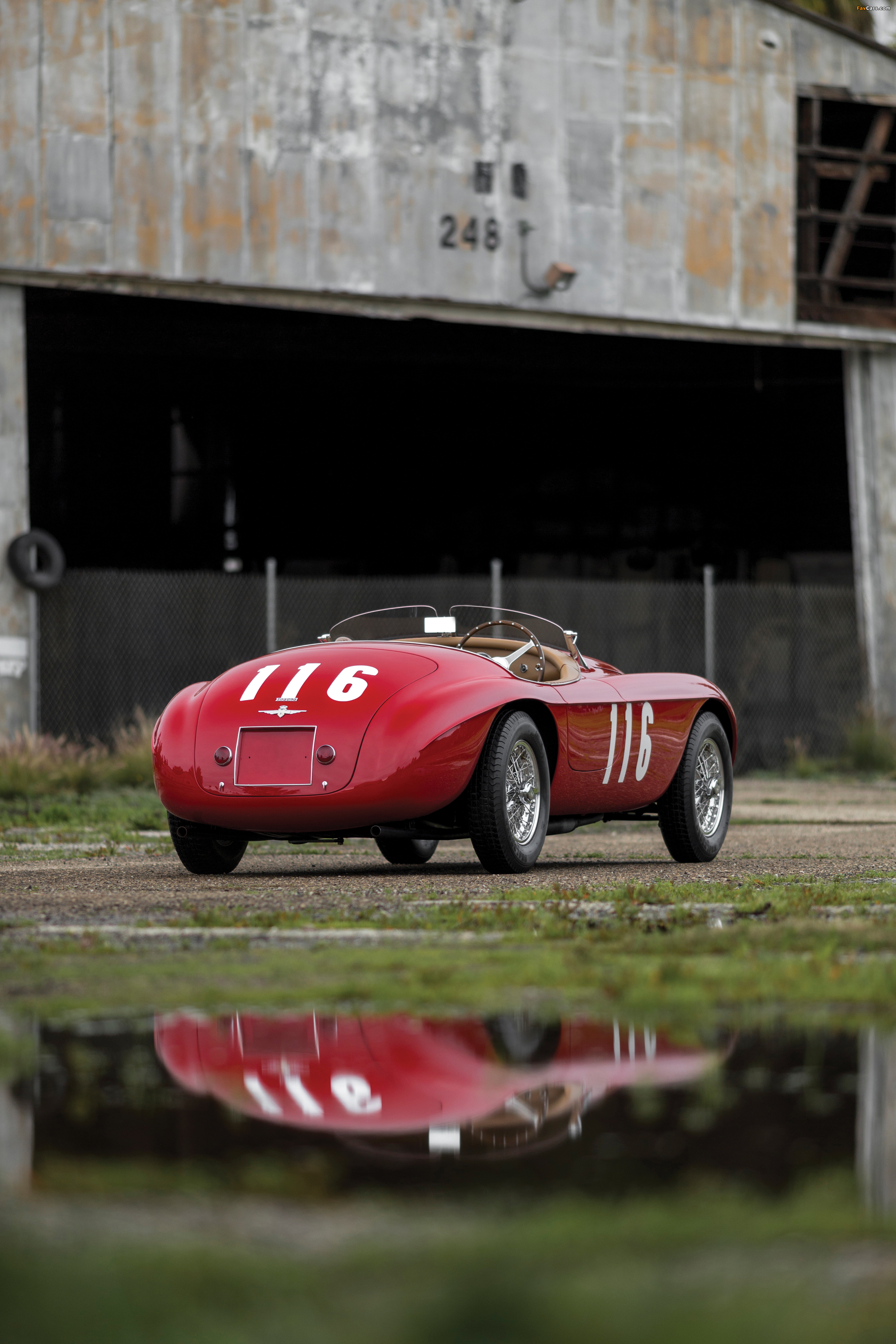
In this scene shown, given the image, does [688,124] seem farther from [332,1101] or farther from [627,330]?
[332,1101]

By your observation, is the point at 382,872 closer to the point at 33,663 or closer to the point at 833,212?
the point at 33,663

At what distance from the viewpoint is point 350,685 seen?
7512mm

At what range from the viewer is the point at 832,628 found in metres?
21.2

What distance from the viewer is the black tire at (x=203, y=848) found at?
781 centimetres

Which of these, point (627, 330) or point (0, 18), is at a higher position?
point (0, 18)

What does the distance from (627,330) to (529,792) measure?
13.0m

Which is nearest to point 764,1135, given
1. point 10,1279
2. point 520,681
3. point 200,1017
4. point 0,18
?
point 10,1279

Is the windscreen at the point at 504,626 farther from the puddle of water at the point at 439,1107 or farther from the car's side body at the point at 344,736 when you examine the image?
the puddle of water at the point at 439,1107

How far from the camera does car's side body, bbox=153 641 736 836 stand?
732 cm

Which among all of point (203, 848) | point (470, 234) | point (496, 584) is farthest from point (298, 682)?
point (470, 234)

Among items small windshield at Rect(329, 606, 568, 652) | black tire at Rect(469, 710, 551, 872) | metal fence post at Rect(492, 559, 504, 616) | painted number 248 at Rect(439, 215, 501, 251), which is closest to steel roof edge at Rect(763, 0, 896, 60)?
painted number 248 at Rect(439, 215, 501, 251)

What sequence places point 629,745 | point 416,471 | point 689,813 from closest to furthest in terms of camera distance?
1. point 629,745
2. point 689,813
3. point 416,471

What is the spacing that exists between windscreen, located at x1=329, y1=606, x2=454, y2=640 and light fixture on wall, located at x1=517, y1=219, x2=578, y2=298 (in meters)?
11.0

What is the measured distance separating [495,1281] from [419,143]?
1801 cm
